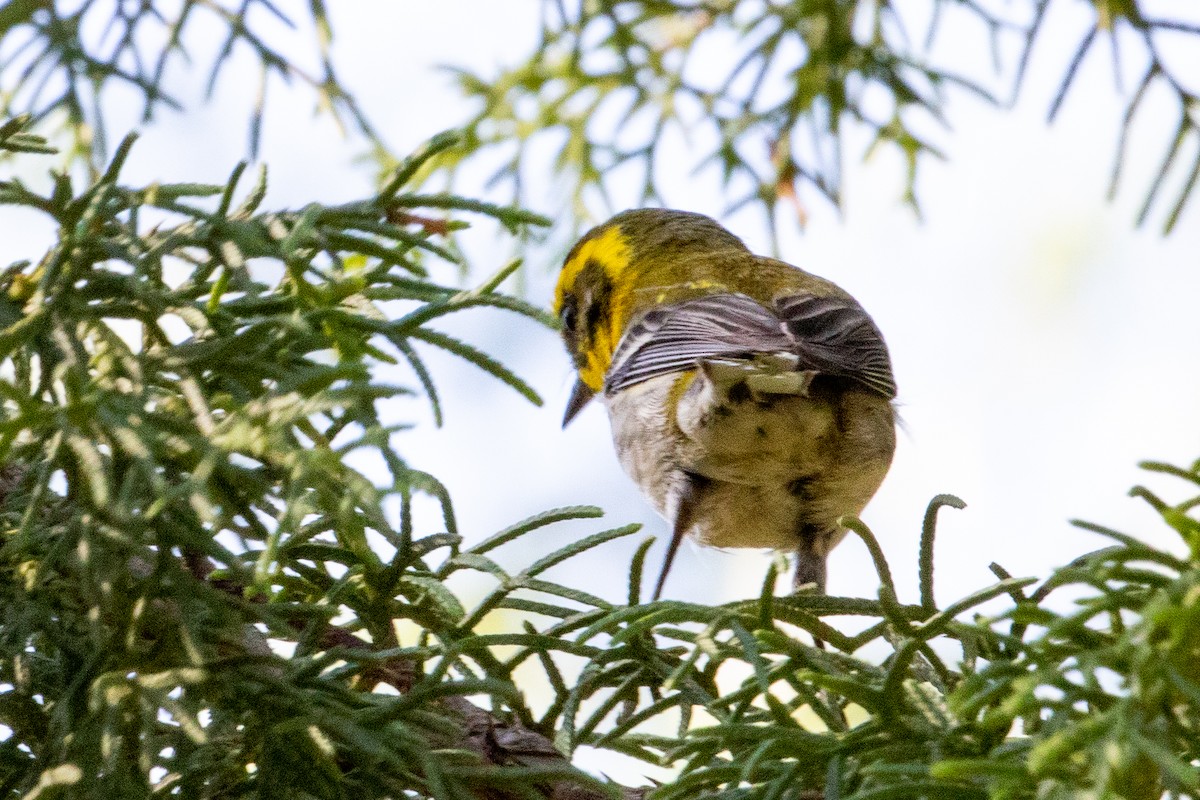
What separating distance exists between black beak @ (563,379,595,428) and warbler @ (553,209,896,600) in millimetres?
450

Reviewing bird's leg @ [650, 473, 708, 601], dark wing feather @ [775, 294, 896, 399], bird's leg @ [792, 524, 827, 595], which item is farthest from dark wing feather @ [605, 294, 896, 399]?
bird's leg @ [792, 524, 827, 595]

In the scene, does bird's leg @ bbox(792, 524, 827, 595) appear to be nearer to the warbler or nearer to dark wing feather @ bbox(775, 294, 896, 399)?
the warbler

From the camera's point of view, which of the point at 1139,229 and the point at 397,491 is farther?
the point at 1139,229

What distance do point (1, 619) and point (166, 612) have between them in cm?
30

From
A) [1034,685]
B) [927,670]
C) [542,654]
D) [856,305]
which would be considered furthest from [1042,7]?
[1034,685]

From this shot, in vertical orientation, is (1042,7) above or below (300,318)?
above

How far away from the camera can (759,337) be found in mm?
3566

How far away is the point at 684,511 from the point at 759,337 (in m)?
0.69

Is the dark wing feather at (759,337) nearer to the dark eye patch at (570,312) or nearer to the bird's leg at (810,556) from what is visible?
the bird's leg at (810,556)

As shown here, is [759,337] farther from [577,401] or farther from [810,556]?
[577,401]

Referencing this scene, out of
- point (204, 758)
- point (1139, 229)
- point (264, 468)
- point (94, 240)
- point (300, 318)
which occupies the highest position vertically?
point (1139, 229)

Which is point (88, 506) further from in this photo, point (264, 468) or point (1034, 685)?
point (1034, 685)

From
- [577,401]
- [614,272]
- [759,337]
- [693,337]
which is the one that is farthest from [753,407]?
[577,401]

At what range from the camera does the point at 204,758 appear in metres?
1.65
